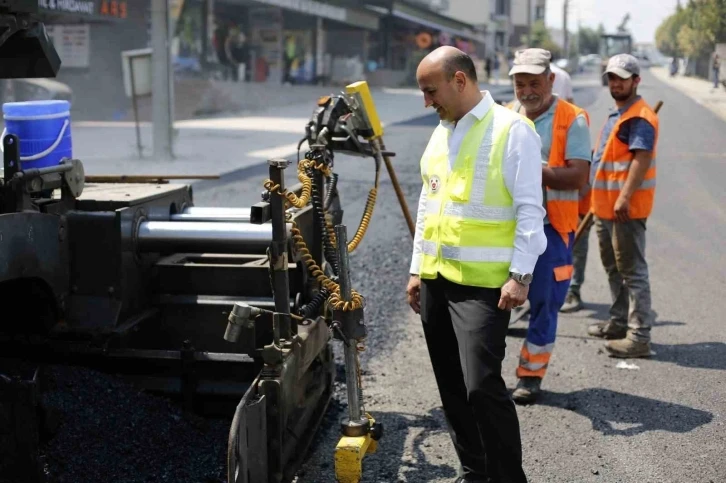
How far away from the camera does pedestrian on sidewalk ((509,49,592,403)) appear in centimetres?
504

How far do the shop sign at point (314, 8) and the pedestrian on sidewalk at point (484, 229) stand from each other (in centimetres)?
2957

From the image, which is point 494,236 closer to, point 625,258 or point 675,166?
point 625,258

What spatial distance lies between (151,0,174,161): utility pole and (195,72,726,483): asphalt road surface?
23.9 feet

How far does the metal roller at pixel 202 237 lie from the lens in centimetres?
430

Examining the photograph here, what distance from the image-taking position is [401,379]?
5.48 meters

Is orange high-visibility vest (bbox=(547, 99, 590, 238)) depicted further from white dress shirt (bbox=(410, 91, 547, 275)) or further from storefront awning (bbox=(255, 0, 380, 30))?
storefront awning (bbox=(255, 0, 380, 30))

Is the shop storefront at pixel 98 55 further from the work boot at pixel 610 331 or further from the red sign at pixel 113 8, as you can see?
the work boot at pixel 610 331

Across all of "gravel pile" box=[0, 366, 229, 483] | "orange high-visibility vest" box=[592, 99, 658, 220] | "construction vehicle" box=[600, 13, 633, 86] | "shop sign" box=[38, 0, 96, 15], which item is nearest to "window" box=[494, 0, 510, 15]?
"construction vehicle" box=[600, 13, 633, 86]

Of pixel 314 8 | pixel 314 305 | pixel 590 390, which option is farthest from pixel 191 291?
pixel 314 8

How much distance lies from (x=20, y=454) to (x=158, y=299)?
5.02ft

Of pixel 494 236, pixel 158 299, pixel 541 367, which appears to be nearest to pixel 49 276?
pixel 158 299

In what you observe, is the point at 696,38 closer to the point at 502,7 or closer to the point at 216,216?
the point at 216,216

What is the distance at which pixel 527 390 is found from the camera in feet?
16.8

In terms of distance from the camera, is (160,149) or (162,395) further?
(160,149)
